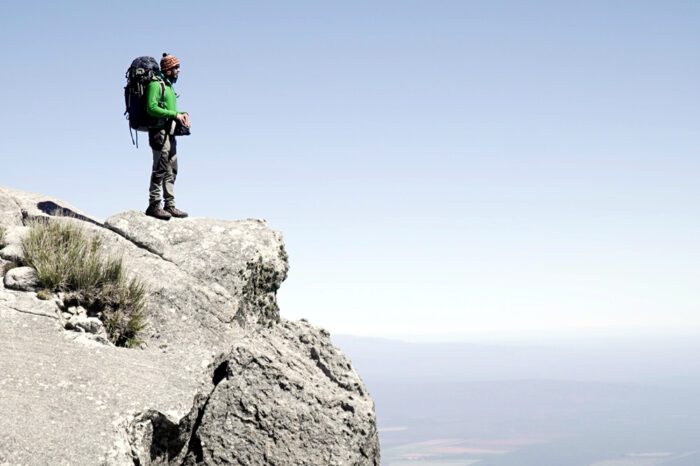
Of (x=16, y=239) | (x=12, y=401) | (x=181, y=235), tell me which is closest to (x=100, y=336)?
A: (x=12, y=401)

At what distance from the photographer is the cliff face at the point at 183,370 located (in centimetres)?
741

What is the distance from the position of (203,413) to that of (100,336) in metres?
1.96

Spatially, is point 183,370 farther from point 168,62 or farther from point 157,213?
point 168,62

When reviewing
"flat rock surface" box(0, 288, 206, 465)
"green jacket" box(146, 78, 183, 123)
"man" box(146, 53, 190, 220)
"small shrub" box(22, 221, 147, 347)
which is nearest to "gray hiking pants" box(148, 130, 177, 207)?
"man" box(146, 53, 190, 220)

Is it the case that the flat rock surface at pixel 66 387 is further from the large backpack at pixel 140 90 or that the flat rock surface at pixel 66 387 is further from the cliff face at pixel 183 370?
the large backpack at pixel 140 90

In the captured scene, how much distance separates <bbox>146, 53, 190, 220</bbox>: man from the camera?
13.5 meters

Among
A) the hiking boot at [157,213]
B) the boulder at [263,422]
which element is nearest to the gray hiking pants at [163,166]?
the hiking boot at [157,213]

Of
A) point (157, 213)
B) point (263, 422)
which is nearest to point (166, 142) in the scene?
point (157, 213)

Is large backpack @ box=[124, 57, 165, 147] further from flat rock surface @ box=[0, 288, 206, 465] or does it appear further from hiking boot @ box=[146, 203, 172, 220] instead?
flat rock surface @ box=[0, 288, 206, 465]

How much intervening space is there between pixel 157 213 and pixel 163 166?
1064mm

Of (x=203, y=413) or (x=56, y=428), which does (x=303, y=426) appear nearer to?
(x=203, y=413)

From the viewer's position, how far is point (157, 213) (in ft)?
44.7

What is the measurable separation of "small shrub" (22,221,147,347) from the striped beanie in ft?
15.9

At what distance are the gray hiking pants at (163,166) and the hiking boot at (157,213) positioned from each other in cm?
11
